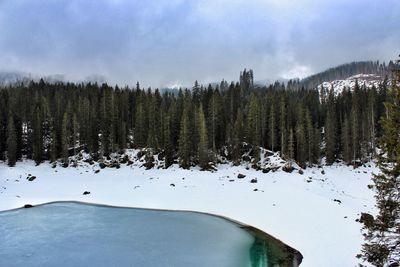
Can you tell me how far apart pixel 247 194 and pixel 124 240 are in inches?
974

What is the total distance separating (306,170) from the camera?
70.0 m

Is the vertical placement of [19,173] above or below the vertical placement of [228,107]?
below

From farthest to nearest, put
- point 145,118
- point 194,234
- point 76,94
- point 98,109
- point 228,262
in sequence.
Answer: point 76,94 < point 98,109 < point 145,118 < point 194,234 < point 228,262

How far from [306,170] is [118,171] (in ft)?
125

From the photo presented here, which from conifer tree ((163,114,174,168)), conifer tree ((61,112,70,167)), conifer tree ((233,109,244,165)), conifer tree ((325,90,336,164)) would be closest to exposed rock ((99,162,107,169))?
conifer tree ((61,112,70,167))

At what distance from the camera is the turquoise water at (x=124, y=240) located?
2647 centimetres

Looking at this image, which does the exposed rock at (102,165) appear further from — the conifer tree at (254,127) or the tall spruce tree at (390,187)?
the tall spruce tree at (390,187)

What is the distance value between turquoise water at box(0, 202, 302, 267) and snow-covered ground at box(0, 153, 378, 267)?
3.60 m

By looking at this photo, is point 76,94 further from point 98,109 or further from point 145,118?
point 145,118

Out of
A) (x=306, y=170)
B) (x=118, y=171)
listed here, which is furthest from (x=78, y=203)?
(x=306, y=170)

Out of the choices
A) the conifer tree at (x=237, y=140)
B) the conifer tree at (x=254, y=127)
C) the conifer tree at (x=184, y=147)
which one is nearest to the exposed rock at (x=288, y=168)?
the conifer tree at (x=254, y=127)

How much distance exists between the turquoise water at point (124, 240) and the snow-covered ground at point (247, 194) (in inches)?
142

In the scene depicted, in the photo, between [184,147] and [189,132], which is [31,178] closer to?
[184,147]

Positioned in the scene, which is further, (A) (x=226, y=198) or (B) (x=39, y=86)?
(B) (x=39, y=86)
